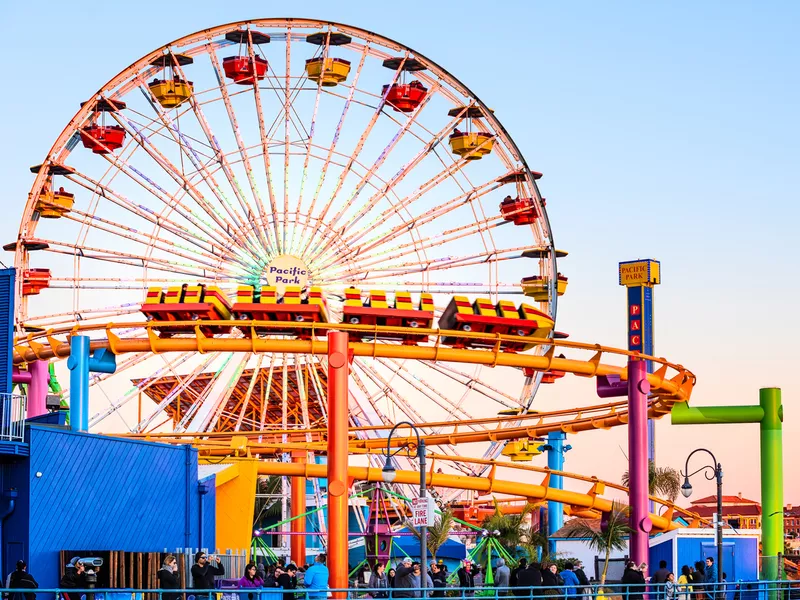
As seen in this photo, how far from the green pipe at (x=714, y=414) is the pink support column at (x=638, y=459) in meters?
3.57

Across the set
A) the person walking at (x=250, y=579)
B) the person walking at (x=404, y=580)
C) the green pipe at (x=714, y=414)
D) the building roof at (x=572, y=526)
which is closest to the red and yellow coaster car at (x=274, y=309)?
the green pipe at (x=714, y=414)

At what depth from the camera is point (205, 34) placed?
156 feet

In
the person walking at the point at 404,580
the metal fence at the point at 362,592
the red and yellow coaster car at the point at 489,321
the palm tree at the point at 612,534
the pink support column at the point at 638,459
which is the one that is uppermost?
the red and yellow coaster car at the point at 489,321

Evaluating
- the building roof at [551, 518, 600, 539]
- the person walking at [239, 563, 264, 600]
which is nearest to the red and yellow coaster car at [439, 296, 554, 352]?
the building roof at [551, 518, 600, 539]

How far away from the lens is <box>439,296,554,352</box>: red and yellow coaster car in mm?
34719

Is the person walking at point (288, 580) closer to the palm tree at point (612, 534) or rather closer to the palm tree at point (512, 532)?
the palm tree at point (612, 534)

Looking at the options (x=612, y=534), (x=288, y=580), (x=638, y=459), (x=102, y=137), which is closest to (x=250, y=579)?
(x=288, y=580)

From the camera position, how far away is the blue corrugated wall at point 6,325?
2539 cm

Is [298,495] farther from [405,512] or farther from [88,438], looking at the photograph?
[88,438]

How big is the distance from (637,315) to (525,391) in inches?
1331

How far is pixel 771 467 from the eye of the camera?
3744 cm

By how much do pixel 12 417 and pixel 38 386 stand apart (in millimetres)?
12019

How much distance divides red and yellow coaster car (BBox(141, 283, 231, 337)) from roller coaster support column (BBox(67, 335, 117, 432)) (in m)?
1.64

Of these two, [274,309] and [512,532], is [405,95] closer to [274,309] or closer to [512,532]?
[512,532]
